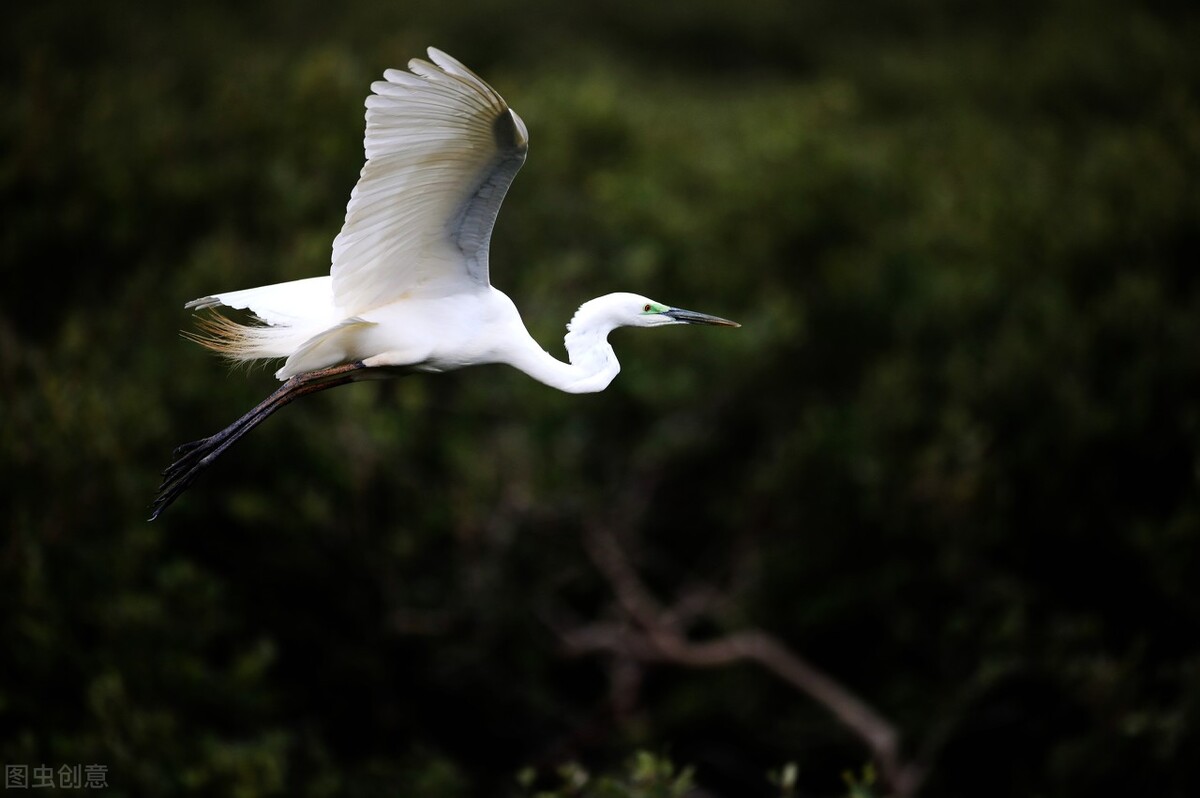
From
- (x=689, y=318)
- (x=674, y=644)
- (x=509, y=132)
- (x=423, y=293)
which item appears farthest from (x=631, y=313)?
(x=674, y=644)

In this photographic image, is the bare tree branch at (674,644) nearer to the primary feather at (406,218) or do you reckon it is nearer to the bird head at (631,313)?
the bird head at (631,313)

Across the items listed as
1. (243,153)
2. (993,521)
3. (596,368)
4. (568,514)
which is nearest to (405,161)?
(596,368)

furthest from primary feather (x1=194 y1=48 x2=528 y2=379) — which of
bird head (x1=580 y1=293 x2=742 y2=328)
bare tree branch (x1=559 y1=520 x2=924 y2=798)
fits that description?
bare tree branch (x1=559 y1=520 x2=924 y2=798)

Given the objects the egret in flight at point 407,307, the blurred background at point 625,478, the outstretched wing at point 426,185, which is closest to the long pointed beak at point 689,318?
the egret in flight at point 407,307

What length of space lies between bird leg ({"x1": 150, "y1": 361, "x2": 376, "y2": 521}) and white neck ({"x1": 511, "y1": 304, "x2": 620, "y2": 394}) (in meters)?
0.57

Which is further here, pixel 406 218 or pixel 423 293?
pixel 423 293

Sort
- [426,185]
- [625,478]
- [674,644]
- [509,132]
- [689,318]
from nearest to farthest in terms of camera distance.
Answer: [509,132] → [426,185] → [689,318] → [674,644] → [625,478]

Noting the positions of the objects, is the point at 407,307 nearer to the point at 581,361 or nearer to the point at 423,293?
the point at 423,293

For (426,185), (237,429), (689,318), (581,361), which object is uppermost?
(426,185)

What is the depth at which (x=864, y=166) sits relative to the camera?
11781 mm

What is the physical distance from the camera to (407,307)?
4.58 m

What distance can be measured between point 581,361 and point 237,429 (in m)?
1.28

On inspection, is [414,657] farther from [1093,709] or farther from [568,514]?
[1093,709]

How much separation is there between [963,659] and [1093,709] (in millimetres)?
1067
